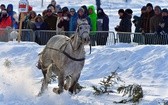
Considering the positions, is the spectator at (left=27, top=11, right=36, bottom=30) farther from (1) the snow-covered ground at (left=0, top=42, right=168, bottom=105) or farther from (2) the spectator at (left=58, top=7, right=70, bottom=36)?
(2) the spectator at (left=58, top=7, right=70, bottom=36)

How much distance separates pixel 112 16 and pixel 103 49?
2345cm

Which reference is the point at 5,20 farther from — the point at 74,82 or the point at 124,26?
the point at 74,82

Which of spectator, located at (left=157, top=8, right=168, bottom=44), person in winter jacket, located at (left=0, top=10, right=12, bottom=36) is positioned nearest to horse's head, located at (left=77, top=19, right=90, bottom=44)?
spectator, located at (left=157, top=8, right=168, bottom=44)

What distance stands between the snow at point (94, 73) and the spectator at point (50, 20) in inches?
35.0

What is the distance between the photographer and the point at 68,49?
10930 mm

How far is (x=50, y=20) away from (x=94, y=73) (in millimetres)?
3924

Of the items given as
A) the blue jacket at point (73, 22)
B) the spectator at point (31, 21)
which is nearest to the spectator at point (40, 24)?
the spectator at point (31, 21)

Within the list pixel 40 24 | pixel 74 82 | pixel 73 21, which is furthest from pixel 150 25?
pixel 74 82

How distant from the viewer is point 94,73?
46.5ft

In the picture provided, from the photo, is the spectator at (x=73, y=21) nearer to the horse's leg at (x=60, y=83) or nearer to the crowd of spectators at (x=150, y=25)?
the crowd of spectators at (x=150, y=25)

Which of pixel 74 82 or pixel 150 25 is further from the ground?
pixel 150 25

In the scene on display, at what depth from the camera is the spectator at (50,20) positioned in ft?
57.2

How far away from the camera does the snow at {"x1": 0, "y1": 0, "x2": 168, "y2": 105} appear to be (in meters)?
10.9

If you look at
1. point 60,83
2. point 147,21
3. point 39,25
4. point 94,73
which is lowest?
point 94,73
